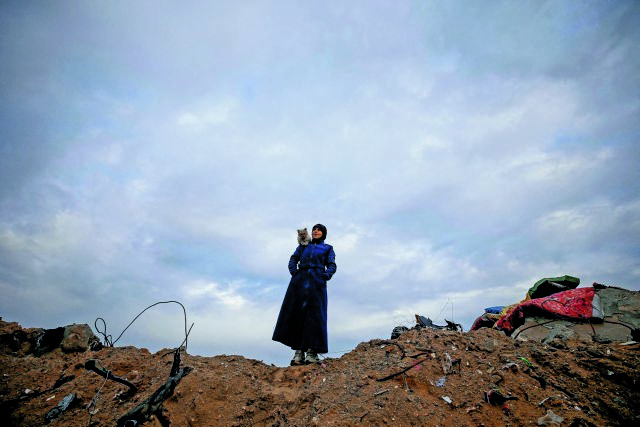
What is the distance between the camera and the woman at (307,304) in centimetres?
565

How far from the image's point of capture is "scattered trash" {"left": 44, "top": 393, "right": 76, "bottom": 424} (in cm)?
431

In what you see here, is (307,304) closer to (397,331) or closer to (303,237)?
(303,237)

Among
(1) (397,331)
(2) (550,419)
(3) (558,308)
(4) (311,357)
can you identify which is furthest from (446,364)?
(3) (558,308)

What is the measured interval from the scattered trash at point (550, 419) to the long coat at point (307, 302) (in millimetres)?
3239

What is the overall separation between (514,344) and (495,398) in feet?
4.92

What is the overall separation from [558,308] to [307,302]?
15.9ft

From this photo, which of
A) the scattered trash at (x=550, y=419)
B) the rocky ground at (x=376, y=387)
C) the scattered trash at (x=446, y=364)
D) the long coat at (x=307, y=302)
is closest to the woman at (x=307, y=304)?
the long coat at (x=307, y=302)

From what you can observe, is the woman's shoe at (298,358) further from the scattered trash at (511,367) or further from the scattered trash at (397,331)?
the scattered trash at (511,367)

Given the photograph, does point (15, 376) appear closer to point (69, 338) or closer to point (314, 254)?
point (69, 338)

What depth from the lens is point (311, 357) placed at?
5.61 meters

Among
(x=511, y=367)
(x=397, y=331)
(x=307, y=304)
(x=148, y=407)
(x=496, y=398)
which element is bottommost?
(x=496, y=398)

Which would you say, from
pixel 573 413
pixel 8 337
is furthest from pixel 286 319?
pixel 8 337

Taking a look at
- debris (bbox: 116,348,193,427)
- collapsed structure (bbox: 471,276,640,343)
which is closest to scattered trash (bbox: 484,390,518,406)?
collapsed structure (bbox: 471,276,640,343)

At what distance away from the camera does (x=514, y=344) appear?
4.81 m
